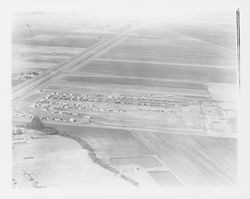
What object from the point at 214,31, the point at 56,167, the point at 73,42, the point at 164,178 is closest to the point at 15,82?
the point at 73,42

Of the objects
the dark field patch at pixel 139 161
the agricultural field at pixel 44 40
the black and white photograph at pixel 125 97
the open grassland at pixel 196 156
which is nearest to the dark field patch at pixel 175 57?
the black and white photograph at pixel 125 97

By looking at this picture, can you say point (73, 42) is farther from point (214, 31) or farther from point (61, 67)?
point (214, 31)

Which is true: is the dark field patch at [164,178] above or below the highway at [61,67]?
below

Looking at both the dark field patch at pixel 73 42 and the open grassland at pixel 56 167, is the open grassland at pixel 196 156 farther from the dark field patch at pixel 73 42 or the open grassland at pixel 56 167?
the dark field patch at pixel 73 42

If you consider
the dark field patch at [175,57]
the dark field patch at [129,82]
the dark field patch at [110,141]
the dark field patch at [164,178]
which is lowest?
the dark field patch at [164,178]

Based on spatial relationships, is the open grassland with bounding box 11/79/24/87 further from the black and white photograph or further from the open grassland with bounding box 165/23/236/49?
the open grassland with bounding box 165/23/236/49

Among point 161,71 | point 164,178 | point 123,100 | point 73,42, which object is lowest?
point 164,178
